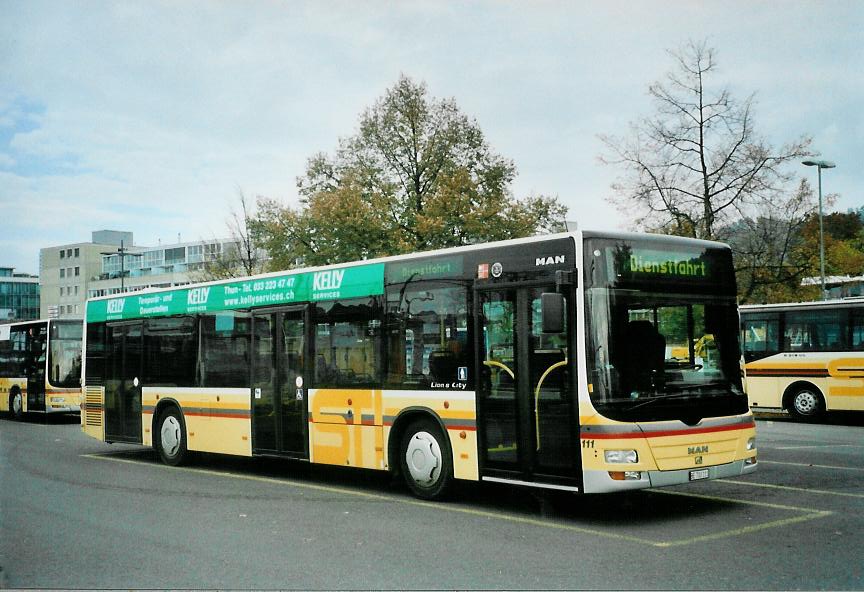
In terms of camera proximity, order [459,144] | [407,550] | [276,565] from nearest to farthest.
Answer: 1. [276,565]
2. [407,550]
3. [459,144]

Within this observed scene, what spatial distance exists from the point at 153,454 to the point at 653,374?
11.9 meters

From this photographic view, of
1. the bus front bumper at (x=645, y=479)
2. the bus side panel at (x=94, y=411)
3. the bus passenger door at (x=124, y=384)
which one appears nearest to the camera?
the bus front bumper at (x=645, y=479)

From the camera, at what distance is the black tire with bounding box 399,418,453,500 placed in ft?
35.7

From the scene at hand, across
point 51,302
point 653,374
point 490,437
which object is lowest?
point 490,437

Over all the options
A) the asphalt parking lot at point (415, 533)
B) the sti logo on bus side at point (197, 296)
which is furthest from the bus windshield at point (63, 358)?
the asphalt parking lot at point (415, 533)

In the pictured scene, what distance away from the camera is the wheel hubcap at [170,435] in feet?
51.5

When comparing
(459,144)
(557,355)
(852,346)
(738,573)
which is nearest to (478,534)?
(557,355)

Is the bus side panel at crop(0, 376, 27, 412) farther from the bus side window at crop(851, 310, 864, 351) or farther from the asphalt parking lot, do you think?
the bus side window at crop(851, 310, 864, 351)

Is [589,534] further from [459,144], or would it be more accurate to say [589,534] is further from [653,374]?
[459,144]

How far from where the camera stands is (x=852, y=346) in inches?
885

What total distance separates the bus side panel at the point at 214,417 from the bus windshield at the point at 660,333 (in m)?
6.60

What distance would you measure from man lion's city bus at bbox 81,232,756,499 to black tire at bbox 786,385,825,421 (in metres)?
14.7

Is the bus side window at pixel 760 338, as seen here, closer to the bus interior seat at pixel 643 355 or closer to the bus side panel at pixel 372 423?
the bus side panel at pixel 372 423

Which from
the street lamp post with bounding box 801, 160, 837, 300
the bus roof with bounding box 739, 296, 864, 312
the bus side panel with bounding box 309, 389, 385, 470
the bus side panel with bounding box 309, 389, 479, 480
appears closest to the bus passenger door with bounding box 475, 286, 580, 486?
the bus side panel with bounding box 309, 389, 479, 480
